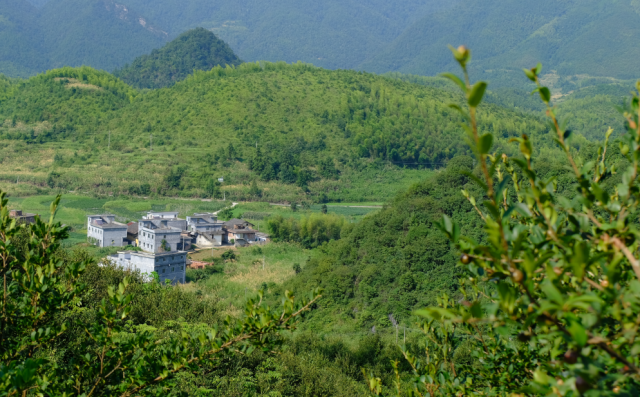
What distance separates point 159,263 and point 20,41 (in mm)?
155570

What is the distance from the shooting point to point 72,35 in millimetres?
161500

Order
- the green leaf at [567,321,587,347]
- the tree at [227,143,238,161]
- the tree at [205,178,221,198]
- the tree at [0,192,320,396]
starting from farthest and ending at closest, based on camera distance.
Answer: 1. the tree at [227,143,238,161]
2. the tree at [205,178,221,198]
3. the tree at [0,192,320,396]
4. the green leaf at [567,321,587,347]

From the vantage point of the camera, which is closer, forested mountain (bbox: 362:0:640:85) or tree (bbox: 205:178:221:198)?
tree (bbox: 205:178:221:198)

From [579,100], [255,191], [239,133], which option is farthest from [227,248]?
[579,100]

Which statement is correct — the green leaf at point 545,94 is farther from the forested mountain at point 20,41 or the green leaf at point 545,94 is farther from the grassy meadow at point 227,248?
the forested mountain at point 20,41

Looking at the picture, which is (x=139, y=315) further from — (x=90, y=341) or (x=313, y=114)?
(x=313, y=114)

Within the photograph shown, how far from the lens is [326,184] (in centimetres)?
4447

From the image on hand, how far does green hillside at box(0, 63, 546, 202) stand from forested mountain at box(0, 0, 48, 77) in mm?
76458

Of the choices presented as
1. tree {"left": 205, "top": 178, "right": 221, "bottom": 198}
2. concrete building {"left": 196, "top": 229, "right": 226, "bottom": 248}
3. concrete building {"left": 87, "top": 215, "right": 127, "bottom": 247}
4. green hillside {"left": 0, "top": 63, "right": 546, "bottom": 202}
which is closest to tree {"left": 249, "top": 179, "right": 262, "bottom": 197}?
green hillside {"left": 0, "top": 63, "right": 546, "bottom": 202}

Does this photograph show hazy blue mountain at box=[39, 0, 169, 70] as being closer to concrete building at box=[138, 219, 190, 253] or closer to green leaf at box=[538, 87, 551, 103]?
concrete building at box=[138, 219, 190, 253]

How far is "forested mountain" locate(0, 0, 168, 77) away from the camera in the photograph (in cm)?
14495

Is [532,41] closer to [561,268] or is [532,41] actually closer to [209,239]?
[209,239]

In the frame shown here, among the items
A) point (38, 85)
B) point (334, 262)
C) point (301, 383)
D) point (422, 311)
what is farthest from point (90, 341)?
point (38, 85)

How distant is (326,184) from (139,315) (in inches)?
1404
